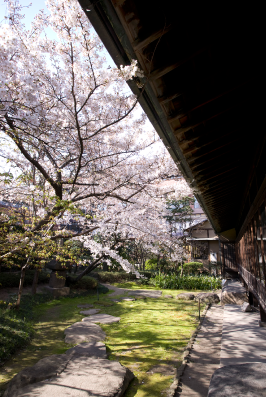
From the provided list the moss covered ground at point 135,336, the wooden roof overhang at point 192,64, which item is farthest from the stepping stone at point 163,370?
the wooden roof overhang at point 192,64

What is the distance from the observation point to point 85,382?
344 cm

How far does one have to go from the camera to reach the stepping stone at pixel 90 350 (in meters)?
4.57

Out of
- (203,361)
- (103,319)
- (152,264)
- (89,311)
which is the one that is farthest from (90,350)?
(152,264)

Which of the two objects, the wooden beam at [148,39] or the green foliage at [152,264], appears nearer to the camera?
the wooden beam at [148,39]

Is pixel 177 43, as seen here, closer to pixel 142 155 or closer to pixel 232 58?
pixel 232 58

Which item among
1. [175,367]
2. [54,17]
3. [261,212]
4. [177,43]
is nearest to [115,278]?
[175,367]

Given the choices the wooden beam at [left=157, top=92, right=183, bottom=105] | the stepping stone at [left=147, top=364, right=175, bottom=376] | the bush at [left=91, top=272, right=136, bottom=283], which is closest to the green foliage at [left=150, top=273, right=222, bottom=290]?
the bush at [left=91, top=272, right=136, bottom=283]

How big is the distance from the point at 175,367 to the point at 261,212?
314 centimetres

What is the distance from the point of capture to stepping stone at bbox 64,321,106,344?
5.73 m

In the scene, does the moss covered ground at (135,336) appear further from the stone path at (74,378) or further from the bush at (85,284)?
the bush at (85,284)

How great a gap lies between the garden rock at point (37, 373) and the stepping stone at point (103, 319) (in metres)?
3.40

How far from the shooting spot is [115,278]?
57.0ft

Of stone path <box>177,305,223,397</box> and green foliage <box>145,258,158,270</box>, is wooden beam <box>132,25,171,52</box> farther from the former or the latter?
green foliage <box>145,258,158,270</box>

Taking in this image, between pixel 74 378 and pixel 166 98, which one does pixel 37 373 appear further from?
pixel 166 98
